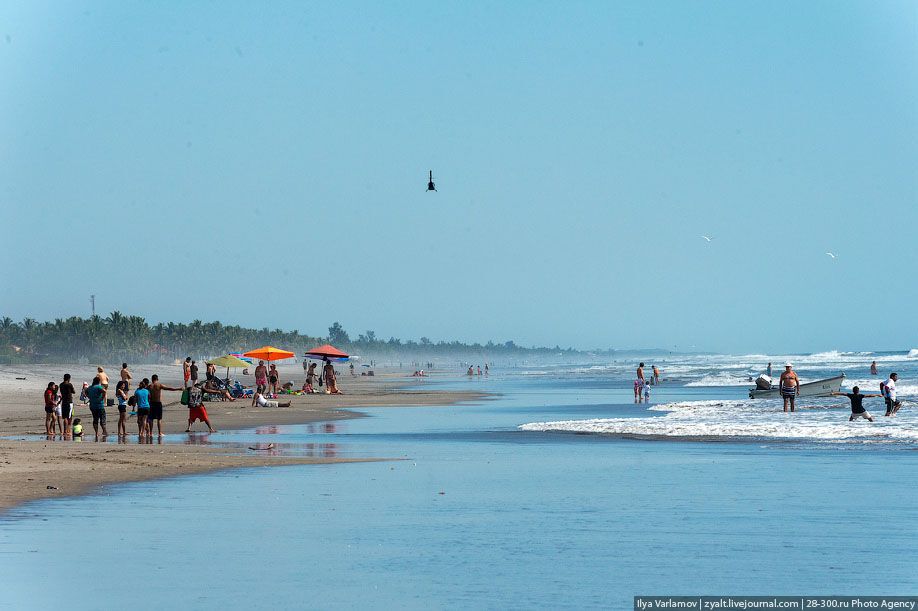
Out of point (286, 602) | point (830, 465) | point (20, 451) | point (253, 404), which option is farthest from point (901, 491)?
point (253, 404)

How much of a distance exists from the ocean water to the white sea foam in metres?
3.88

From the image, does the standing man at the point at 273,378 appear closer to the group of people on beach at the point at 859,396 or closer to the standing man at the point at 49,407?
the standing man at the point at 49,407

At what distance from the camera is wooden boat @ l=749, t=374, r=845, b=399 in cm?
4669

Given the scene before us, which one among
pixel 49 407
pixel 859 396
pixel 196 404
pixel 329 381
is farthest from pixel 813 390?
pixel 49 407

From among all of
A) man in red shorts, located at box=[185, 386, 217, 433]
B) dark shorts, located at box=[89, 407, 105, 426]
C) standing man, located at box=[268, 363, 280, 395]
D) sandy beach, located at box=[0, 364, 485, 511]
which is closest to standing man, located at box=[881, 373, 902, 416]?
sandy beach, located at box=[0, 364, 485, 511]

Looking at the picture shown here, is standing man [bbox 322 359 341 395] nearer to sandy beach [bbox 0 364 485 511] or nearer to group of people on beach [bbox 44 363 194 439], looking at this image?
sandy beach [bbox 0 364 485 511]

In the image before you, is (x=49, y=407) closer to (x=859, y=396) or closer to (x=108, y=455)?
(x=108, y=455)

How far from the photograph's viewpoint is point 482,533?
1287 centimetres

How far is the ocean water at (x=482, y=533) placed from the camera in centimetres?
984

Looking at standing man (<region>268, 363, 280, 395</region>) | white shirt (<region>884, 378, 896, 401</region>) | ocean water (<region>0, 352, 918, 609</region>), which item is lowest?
ocean water (<region>0, 352, 918, 609</region>)

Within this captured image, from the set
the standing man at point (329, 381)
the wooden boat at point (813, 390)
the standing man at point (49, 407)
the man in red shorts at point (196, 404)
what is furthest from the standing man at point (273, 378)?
the standing man at point (49, 407)

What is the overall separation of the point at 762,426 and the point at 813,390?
753 inches

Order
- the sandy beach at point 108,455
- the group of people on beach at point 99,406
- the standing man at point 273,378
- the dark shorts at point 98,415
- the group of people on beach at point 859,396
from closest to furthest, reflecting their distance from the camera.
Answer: the sandy beach at point 108,455
the group of people on beach at point 99,406
the dark shorts at point 98,415
the group of people on beach at point 859,396
the standing man at point 273,378

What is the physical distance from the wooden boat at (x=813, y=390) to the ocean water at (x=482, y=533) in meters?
23.7
